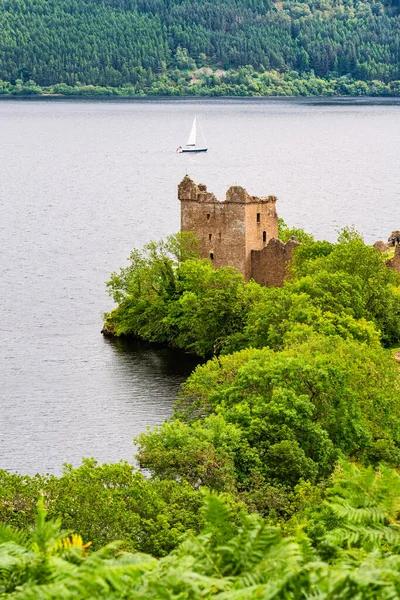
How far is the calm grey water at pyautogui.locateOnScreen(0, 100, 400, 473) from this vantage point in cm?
5502

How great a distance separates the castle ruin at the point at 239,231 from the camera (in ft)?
242

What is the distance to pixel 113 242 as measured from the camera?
111062 mm

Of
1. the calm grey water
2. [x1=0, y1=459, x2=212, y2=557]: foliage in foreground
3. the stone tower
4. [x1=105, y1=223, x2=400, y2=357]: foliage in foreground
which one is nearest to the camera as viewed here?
[x1=0, y1=459, x2=212, y2=557]: foliage in foreground

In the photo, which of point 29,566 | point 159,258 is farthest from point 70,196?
point 29,566

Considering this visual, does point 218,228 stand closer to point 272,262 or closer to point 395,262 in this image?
point 272,262

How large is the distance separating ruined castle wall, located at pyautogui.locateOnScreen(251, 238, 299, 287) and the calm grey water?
867 cm

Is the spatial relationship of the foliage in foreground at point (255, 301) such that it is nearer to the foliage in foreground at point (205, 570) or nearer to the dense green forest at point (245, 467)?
the dense green forest at point (245, 467)

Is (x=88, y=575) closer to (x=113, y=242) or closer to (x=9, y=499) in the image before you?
(x=9, y=499)

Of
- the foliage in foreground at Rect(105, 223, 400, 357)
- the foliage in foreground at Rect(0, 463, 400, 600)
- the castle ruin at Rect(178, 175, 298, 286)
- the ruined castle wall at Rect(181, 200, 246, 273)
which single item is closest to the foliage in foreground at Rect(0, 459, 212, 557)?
the foliage in foreground at Rect(0, 463, 400, 600)

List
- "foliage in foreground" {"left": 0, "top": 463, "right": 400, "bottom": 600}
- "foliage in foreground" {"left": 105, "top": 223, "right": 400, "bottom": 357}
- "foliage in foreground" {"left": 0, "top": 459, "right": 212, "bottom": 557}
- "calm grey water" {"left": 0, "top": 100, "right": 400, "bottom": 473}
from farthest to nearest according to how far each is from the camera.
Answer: "foliage in foreground" {"left": 105, "top": 223, "right": 400, "bottom": 357} → "calm grey water" {"left": 0, "top": 100, "right": 400, "bottom": 473} → "foliage in foreground" {"left": 0, "top": 459, "right": 212, "bottom": 557} → "foliage in foreground" {"left": 0, "top": 463, "right": 400, "bottom": 600}

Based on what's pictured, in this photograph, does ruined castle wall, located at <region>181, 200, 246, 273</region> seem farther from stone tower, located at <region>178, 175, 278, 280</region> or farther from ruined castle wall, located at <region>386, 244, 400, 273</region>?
ruined castle wall, located at <region>386, 244, 400, 273</region>

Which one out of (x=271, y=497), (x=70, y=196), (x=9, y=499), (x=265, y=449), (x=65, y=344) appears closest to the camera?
(x=9, y=499)

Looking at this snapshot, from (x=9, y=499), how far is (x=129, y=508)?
2.93 meters

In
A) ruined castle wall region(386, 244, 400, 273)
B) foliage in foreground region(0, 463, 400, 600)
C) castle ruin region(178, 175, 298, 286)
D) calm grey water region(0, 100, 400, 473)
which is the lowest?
calm grey water region(0, 100, 400, 473)
